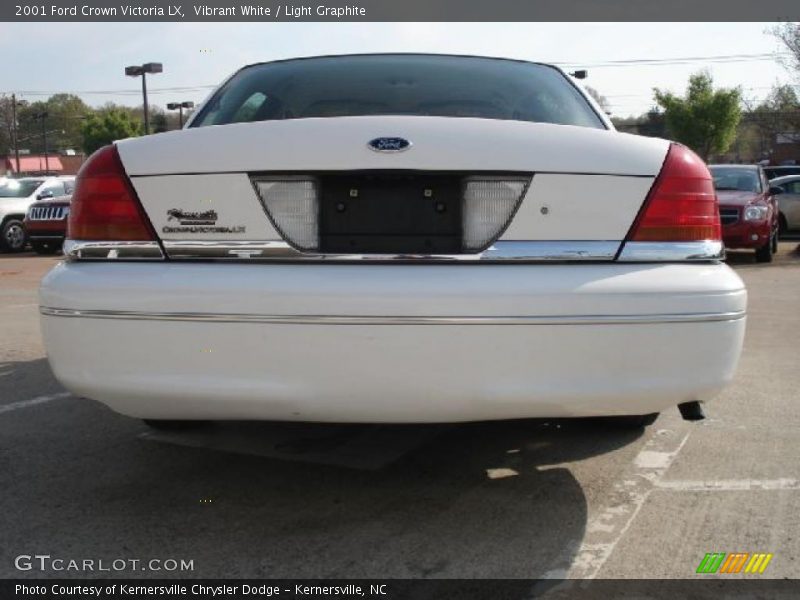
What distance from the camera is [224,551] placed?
264 cm

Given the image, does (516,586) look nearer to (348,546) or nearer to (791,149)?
(348,546)

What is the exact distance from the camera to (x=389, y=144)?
251 centimetres

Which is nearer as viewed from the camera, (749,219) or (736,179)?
(749,219)

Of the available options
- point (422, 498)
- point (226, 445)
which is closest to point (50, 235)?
point (226, 445)

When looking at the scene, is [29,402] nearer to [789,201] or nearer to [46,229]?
[46,229]

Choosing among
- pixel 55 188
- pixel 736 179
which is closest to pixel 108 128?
pixel 55 188

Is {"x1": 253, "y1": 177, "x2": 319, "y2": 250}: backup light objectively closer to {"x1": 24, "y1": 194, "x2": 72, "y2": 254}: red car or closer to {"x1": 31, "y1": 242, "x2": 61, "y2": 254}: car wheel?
{"x1": 24, "y1": 194, "x2": 72, "y2": 254}: red car

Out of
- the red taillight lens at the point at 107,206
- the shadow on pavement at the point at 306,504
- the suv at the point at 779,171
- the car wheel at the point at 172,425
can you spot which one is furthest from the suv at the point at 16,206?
the suv at the point at 779,171

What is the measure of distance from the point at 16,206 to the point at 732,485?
1686cm

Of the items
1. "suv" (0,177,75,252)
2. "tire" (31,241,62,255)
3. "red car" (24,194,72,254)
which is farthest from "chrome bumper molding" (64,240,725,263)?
"suv" (0,177,75,252)

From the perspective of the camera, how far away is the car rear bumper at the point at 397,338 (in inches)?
94.3

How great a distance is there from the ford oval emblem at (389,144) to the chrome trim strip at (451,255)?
31 centimetres

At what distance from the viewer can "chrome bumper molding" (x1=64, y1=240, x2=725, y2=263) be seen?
2506mm

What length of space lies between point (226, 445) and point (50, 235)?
43.2ft
